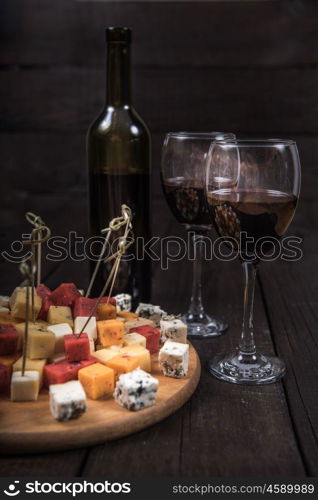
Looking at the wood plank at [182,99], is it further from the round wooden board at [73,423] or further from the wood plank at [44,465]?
the wood plank at [44,465]

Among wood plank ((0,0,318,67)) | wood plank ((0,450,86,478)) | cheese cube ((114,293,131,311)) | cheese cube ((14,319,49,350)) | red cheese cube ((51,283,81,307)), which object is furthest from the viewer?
wood plank ((0,0,318,67))

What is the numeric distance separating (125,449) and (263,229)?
35cm

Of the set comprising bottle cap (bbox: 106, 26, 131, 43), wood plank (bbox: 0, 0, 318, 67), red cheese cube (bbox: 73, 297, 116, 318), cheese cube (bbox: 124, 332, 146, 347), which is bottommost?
cheese cube (bbox: 124, 332, 146, 347)

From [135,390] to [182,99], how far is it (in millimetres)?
1821

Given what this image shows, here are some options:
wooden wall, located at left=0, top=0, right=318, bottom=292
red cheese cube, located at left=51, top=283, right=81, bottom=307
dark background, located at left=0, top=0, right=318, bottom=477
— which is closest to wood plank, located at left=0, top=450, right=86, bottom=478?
red cheese cube, located at left=51, top=283, right=81, bottom=307

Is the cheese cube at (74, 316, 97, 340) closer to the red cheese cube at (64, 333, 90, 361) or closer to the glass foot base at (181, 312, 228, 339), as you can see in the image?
the red cheese cube at (64, 333, 90, 361)

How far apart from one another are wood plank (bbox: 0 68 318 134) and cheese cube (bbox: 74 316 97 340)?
1.63m

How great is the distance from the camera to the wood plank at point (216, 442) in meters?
0.70

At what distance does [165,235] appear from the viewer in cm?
184

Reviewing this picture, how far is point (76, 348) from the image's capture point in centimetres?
85

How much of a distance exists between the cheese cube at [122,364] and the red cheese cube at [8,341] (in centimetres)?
13

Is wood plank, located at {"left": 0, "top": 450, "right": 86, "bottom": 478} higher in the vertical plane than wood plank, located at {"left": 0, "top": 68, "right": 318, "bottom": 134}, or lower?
lower

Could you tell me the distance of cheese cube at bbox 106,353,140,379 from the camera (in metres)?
0.84

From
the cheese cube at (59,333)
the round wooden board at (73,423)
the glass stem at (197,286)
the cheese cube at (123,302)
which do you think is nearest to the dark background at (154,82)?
the glass stem at (197,286)
